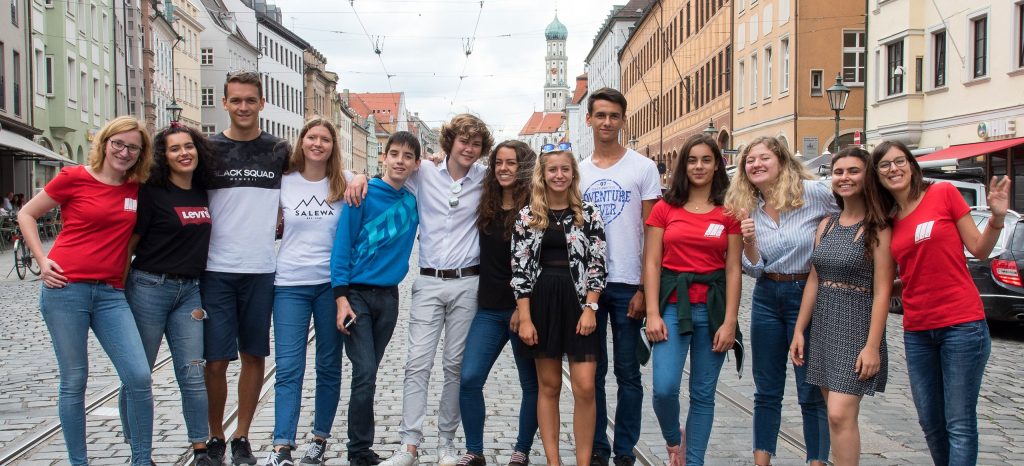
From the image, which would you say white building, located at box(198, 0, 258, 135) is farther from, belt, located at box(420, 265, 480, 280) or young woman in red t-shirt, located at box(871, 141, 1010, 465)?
Answer: young woman in red t-shirt, located at box(871, 141, 1010, 465)

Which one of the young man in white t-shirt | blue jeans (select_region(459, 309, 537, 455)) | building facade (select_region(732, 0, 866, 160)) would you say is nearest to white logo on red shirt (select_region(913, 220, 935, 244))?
the young man in white t-shirt

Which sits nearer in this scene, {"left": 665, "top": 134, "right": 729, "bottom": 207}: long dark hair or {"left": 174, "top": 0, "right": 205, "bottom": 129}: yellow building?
{"left": 665, "top": 134, "right": 729, "bottom": 207}: long dark hair

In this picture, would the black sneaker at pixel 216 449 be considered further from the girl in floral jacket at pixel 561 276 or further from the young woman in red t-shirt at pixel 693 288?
the young woman in red t-shirt at pixel 693 288

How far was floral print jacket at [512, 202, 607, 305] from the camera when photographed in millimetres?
5371

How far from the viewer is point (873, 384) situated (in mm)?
4848

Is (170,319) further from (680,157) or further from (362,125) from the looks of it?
(362,125)

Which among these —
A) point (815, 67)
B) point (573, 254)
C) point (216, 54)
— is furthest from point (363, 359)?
point (216, 54)

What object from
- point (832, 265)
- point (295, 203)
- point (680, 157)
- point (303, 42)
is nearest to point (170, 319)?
point (295, 203)

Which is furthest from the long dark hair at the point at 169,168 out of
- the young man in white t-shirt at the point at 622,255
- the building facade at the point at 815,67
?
the building facade at the point at 815,67

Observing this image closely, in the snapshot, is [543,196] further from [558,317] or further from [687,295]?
[687,295]

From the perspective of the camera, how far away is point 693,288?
536 centimetres

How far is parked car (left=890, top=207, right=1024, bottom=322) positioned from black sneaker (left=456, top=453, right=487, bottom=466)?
24.5 ft

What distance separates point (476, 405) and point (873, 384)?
86.9 inches

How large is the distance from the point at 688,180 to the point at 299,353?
2.44 metres
